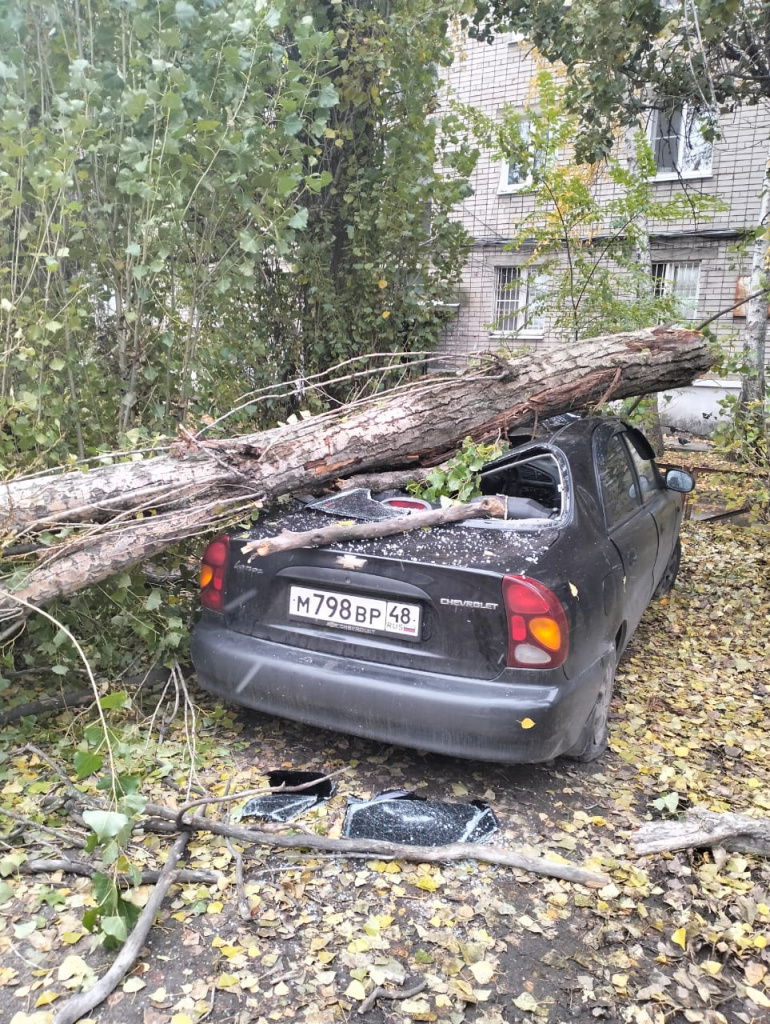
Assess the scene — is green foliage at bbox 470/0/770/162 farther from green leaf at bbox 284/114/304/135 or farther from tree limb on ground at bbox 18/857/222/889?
tree limb on ground at bbox 18/857/222/889

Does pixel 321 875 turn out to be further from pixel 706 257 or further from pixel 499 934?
pixel 706 257

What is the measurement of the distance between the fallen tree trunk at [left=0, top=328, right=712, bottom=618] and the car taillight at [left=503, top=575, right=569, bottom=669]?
1413mm

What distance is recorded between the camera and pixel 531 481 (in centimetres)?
401

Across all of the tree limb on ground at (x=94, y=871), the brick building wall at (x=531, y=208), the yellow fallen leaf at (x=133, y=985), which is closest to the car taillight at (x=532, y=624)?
the tree limb on ground at (x=94, y=871)

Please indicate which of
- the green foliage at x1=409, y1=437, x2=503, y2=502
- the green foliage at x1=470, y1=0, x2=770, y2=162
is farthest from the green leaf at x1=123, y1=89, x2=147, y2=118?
the green foliage at x1=470, y1=0, x2=770, y2=162

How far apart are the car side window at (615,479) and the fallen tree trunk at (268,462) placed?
0.58 metres

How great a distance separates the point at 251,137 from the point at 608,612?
2957 mm

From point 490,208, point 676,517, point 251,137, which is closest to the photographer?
point 251,137

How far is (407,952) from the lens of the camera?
89.0 inches

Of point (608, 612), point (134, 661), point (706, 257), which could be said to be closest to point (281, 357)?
point (134, 661)

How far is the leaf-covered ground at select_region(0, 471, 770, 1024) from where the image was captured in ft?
6.86

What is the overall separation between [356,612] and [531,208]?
14.8 m

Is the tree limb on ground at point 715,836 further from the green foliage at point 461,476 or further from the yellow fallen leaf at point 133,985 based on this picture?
the yellow fallen leaf at point 133,985

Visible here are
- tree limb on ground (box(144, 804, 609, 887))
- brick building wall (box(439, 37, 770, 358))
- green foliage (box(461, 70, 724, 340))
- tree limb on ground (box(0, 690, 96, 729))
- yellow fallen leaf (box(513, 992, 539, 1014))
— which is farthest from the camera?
brick building wall (box(439, 37, 770, 358))
